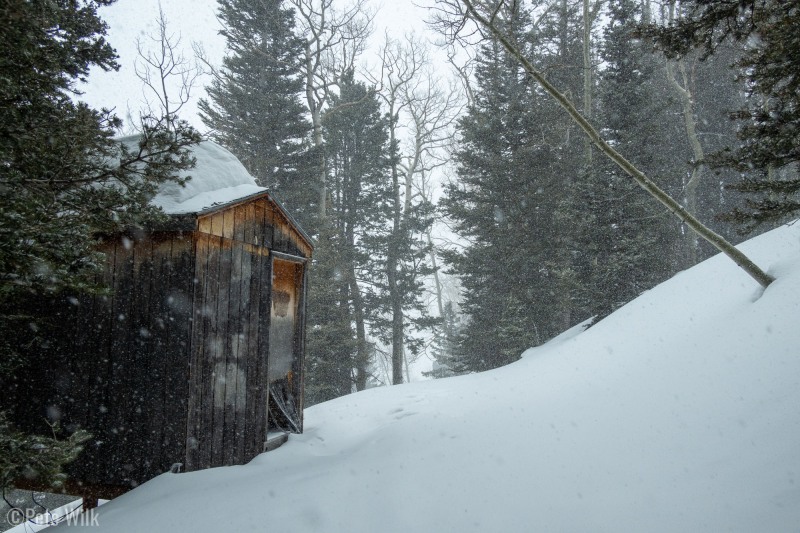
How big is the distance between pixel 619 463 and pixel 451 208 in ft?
43.9

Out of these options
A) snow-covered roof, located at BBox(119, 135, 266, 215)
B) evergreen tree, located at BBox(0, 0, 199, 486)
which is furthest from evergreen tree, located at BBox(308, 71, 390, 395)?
evergreen tree, located at BBox(0, 0, 199, 486)

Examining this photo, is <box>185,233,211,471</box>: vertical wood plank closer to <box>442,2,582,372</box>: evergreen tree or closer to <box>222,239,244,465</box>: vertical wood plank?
<box>222,239,244,465</box>: vertical wood plank

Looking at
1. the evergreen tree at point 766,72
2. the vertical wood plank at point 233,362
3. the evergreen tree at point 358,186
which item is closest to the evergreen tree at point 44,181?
the vertical wood plank at point 233,362

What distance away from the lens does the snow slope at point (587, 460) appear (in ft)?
11.0

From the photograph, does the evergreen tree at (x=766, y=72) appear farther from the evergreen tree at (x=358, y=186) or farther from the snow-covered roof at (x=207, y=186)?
the evergreen tree at (x=358, y=186)

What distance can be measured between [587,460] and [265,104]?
55.5 ft

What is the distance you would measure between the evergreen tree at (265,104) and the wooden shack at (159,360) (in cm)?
1114

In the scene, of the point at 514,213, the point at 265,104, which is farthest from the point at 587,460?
the point at 265,104

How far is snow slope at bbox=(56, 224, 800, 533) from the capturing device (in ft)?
11.0

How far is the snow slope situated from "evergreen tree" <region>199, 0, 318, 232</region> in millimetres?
12392

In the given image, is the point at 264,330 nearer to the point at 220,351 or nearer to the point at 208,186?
the point at 220,351

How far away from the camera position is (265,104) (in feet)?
56.3

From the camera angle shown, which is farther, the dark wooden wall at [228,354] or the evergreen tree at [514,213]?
the evergreen tree at [514,213]

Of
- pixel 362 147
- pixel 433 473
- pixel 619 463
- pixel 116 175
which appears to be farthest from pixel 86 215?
pixel 362 147
